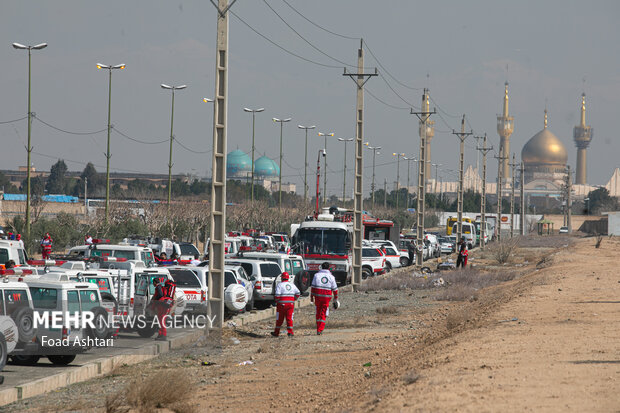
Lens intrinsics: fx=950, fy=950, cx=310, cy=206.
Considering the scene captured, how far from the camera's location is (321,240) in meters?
37.0

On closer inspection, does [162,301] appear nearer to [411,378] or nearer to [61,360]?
[61,360]

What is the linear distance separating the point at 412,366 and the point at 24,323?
6.30 metres

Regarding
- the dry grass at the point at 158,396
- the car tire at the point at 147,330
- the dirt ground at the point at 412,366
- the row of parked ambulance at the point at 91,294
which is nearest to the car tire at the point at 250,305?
the row of parked ambulance at the point at 91,294

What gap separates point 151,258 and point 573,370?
18208mm

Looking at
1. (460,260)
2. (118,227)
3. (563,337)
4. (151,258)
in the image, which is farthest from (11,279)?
(118,227)

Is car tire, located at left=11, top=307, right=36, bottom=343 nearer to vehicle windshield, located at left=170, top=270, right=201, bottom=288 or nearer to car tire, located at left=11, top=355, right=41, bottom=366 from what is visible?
car tire, located at left=11, top=355, right=41, bottom=366

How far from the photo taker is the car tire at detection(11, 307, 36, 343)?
15.0 m

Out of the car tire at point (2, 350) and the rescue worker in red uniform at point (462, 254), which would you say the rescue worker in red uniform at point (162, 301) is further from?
the rescue worker in red uniform at point (462, 254)

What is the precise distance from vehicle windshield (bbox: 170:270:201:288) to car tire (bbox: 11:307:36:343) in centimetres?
730

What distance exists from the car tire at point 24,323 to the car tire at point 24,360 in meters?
1.09

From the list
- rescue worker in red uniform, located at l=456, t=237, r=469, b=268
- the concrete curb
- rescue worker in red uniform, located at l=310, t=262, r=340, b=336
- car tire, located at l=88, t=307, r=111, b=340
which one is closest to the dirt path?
rescue worker in red uniform, located at l=310, t=262, r=340, b=336

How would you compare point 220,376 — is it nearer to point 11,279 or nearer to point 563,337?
point 11,279

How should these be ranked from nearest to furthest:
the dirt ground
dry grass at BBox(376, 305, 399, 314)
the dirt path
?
1. the dirt path
2. the dirt ground
3. dry grass at BBox(376, 305, 399, 314)

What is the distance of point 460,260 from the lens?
47.6 meters
